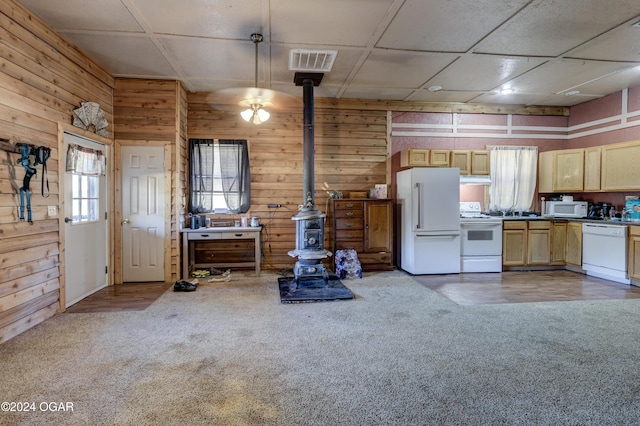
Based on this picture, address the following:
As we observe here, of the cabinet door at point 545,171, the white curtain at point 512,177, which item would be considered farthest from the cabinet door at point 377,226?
the cabinet door at point 545,171

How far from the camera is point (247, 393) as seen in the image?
2.17 metres

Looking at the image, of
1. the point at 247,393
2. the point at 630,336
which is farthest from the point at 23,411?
the point at 630,336

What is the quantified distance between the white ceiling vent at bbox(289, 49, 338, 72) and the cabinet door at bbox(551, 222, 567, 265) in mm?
4636

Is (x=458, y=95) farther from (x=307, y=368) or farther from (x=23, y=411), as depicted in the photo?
(x=23, y=411)

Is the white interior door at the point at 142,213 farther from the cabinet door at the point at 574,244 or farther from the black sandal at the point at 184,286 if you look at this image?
the cabinet door at the point at 574,244

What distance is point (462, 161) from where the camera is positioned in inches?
239

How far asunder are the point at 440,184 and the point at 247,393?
441cm

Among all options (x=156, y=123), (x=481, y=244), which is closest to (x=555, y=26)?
(x=481, y=244)

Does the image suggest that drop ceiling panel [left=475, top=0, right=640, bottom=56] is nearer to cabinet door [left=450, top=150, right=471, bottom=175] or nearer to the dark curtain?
cabinet door [left=450, top=150, right=471, bottom=175]

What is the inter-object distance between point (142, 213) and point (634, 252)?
6.94 m

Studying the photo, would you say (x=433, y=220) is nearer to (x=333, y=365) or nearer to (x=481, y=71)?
(x=481, y=71)

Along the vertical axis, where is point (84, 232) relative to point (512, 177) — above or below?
below

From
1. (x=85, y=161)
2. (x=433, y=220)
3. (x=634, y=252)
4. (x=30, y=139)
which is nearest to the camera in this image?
(x=30, y=139)

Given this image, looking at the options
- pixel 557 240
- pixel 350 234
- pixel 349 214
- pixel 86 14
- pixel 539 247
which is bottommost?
pixel 539 247
